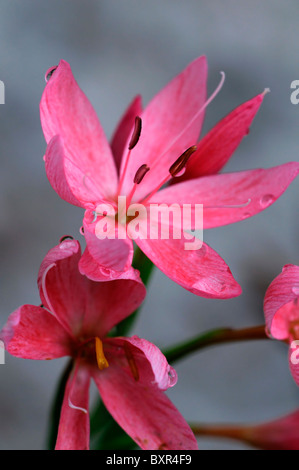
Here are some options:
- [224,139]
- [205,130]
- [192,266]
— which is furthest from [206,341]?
[205,130]

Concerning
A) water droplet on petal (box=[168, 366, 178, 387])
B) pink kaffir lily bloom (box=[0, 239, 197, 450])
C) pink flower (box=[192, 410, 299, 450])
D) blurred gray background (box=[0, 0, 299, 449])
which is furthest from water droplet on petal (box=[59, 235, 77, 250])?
blurred gray background (box=[0, 0, 299, 449])

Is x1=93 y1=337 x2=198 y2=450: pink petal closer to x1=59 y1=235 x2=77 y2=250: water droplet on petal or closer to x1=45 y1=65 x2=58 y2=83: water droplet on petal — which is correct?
x1=59 y1=235 x2=77 y2=250: water droplet on petal

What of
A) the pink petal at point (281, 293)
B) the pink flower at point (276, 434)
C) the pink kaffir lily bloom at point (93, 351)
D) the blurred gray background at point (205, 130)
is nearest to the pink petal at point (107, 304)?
the pink kaffir lily bloom at point (93, 351)

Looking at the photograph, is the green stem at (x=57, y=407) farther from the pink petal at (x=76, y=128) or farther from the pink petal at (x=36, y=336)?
the pink petal at (x=76, y=128)

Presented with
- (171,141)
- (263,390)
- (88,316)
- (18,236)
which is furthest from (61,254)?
(263,390)

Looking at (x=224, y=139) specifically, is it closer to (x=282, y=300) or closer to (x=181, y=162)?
(x=181, y=162)
